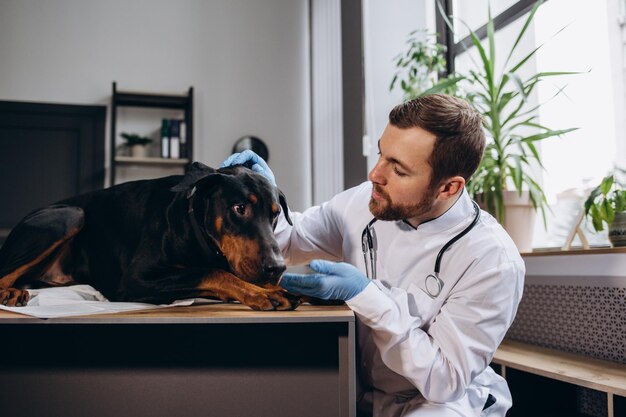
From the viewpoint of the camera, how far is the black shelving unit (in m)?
4.34

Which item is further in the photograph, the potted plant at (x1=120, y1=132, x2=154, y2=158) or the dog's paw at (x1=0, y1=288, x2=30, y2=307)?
the potted plant at (x1=120, y1=132, x2=154, y2=158)

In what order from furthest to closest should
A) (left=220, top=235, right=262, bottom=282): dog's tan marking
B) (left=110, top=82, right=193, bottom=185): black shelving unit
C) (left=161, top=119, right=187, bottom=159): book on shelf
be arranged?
(left=161, top=119, right=187, bottom=159): book on shelf
(left=110, top=82, right=193, bottom=185): black shelving unit
(left=220, top=235, right=262, bottom=282): dog's tan marking

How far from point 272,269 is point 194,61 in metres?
3.86

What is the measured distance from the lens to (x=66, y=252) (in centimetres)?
160

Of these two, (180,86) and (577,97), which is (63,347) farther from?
(180,86)

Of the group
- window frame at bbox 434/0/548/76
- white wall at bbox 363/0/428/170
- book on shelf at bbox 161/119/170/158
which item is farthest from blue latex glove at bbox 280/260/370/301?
book on shelf at bbox 161/119/170/158

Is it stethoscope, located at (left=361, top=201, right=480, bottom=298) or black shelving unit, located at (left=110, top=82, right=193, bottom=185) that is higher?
black shelving unit, located at (left=110, top=82, right=193, bottom=185)

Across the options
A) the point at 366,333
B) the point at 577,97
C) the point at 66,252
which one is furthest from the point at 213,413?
the point at 577,97

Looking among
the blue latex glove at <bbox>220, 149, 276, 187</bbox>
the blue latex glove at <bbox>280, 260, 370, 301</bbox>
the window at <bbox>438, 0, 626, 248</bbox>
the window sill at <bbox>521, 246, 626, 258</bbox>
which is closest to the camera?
the blue latex glove at <bbox>280, 260, 370, 301</bbox>

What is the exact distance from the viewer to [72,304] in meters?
1.20

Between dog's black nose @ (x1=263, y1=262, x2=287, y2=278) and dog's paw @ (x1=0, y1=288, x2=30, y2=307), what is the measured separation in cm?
52

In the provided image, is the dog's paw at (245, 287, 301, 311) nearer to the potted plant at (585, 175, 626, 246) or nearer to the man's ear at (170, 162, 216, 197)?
the man's ear at (170, 162, 216, 197)

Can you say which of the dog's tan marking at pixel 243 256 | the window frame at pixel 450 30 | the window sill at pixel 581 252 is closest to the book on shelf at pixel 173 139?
the window frame at pixel 450 30

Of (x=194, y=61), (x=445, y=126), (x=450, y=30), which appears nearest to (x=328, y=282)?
(x=445, y=126)
